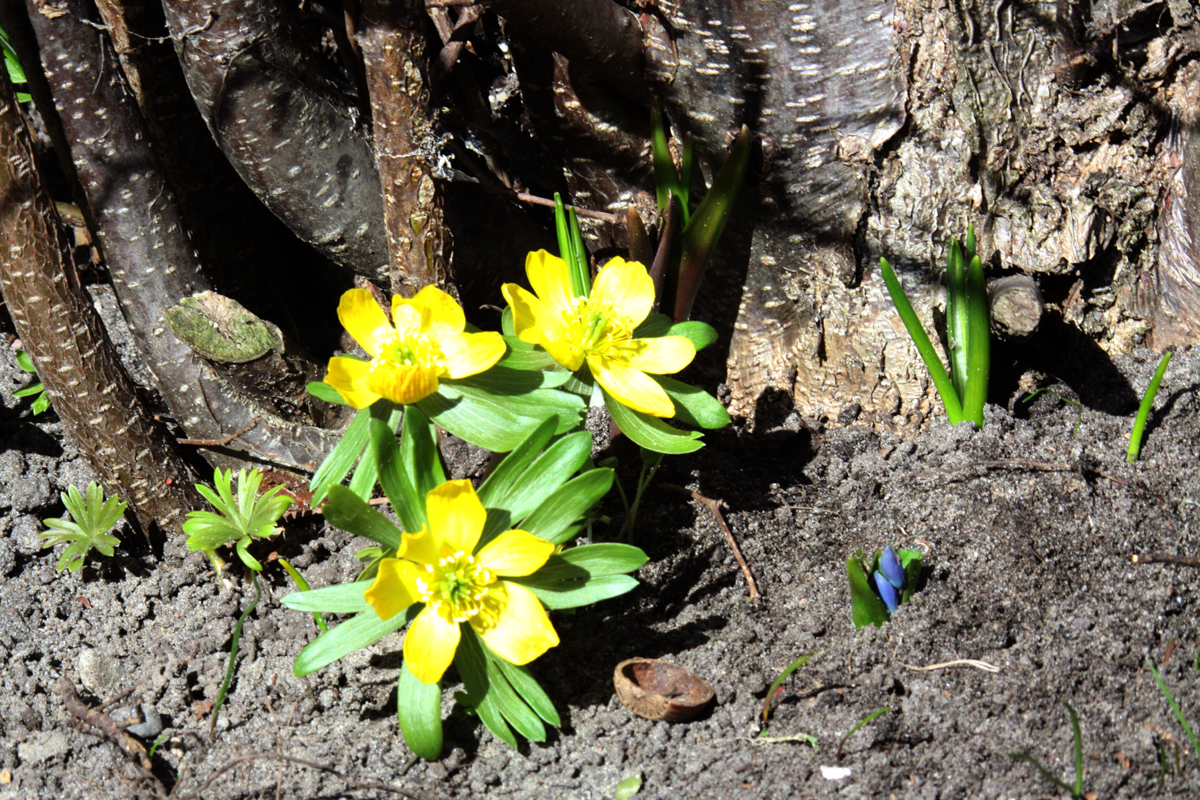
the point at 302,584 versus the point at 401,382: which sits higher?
the point at 401,382

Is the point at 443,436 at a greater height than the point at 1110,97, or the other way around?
the point at 1110,97

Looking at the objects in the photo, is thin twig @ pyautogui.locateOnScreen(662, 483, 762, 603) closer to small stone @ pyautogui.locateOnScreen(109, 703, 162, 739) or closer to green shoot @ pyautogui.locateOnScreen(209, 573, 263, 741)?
green shoot @ pyautogui.locateOnScreen(209, 573, 263, 741)

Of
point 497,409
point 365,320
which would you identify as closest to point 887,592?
point 497,409

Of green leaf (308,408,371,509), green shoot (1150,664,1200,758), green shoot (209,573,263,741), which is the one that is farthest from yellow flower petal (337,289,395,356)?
green shoot (1150,664,1200,758)

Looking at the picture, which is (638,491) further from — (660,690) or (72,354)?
(72,354)

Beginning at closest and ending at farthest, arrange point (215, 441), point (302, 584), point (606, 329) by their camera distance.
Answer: point (606, 329) < point (302, 584) < point (215, 441)

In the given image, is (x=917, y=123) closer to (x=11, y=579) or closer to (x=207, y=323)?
(x=207, y=323)

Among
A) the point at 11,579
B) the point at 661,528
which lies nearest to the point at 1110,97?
the point at 661,528
